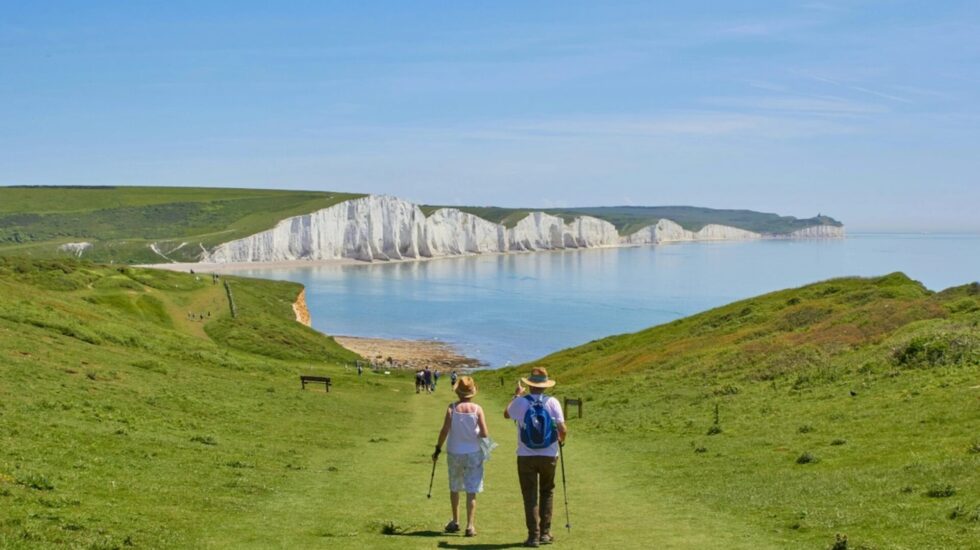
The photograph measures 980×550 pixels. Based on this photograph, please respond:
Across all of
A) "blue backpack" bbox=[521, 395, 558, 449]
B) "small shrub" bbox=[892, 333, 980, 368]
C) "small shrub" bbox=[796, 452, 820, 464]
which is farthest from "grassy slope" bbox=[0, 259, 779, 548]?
"small shrub" bbox=[892, 333, 980, 368]

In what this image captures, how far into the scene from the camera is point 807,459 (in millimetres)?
17844

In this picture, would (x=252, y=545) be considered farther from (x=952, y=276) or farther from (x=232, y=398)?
(x=952, y=276)

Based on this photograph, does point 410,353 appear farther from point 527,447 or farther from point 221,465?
point 527,447

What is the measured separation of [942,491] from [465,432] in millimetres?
6952

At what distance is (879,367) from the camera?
27.5 m

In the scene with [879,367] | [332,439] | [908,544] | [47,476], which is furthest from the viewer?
[879,367]

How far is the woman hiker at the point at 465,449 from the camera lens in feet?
40.6

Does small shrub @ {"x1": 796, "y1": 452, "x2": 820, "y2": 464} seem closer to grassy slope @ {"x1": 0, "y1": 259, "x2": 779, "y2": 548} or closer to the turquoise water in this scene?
grassy slope @ {"x1": 0, "y1": 259, "x2": 779, "y2": 548}

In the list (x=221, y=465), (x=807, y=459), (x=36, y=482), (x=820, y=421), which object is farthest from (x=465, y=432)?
→ (x=820, y=421)

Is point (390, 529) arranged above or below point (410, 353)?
above

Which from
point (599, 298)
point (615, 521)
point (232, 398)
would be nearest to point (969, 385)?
point (615, 521)

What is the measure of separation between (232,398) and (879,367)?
20.3 meters

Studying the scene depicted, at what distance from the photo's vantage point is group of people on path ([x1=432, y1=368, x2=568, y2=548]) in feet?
38.6

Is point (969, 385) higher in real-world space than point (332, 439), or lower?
higher
